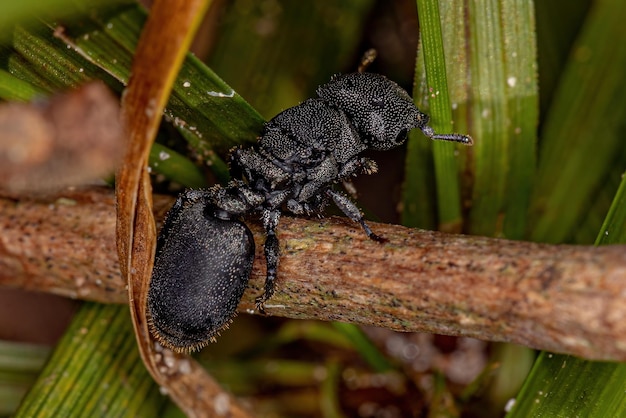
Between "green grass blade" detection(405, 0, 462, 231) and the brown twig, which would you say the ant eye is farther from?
the brown twig

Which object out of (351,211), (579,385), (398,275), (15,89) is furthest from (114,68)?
(579,385)

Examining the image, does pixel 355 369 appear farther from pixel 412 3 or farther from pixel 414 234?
pixel 412 3

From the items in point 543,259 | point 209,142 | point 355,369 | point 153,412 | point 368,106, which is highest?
point 368,106

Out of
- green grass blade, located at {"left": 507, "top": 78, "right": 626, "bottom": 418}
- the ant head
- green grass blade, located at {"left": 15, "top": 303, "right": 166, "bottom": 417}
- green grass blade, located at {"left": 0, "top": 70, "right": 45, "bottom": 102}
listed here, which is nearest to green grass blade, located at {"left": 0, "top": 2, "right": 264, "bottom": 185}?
green grass blade, located at {"left": 0, "top": 70, "right": 45, "bottom": 102}

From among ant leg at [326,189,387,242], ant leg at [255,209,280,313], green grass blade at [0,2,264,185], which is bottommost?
ant leg at [255,209,280,313]

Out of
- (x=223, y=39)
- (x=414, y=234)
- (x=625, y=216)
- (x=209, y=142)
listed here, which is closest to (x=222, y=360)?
(x=209, y=142)

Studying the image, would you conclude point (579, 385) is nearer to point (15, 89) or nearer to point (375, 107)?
point (375, 107)
